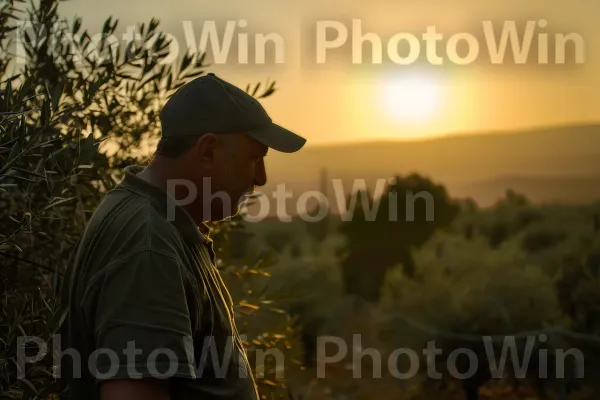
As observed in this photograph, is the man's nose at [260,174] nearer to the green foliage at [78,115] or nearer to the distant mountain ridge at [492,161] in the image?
the green foliage at [78,115]

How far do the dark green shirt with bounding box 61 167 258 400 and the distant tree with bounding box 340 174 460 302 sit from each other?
2886 centimetres

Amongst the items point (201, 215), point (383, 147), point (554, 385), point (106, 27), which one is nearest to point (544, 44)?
point (106, 27)

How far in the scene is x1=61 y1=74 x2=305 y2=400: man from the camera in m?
2.35

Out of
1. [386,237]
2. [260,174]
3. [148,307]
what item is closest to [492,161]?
[386,237]

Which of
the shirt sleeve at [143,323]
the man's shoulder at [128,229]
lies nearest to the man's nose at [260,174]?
the man's shoulder at [128,229]

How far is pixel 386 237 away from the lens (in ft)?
116

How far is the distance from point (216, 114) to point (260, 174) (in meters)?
0.26

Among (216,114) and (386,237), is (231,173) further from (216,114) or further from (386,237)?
(386,237)

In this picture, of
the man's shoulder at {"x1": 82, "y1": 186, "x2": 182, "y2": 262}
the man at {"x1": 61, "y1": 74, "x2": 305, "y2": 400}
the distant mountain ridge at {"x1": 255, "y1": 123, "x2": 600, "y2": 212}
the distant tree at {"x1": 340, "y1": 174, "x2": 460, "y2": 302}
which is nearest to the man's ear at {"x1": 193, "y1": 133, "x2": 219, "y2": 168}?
the man at {"x1": 61, "y1": 74, "x2": 305, "y2": 400}

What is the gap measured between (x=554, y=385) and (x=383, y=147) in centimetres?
1119

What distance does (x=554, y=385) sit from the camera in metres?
24.5

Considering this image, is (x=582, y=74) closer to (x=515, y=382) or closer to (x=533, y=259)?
(x=533, y=259)

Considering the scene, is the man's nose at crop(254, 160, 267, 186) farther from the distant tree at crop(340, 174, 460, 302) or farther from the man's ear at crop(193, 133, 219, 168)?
the distant tree at crop(340, 174, 460, 302)

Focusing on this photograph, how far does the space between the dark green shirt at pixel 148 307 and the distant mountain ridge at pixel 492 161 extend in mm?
28115
